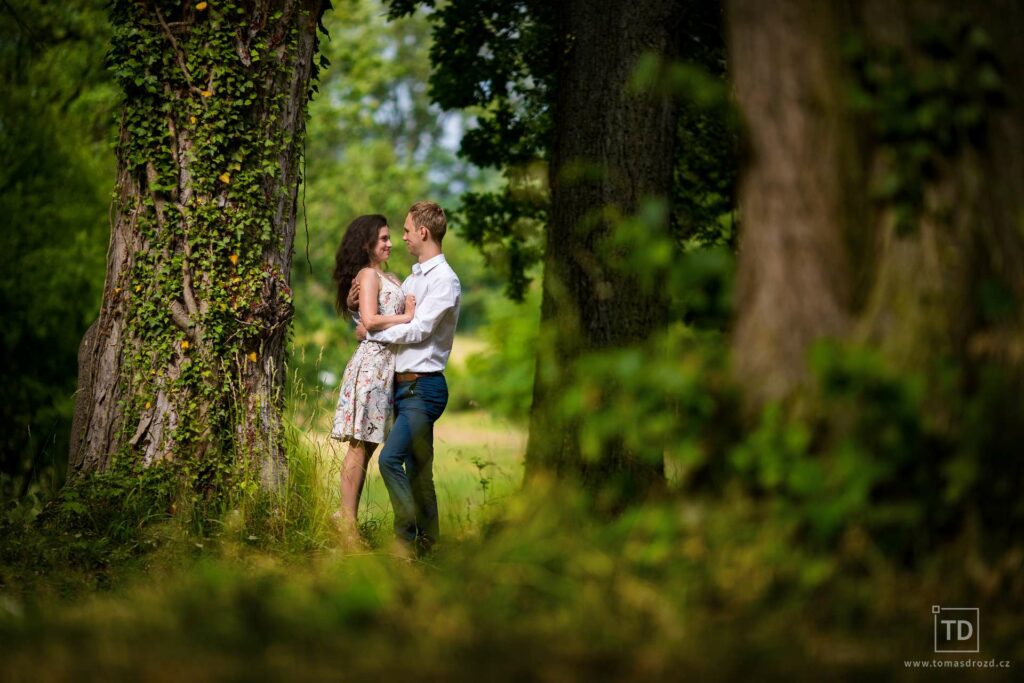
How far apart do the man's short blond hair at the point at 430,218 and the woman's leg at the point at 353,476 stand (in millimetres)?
1471

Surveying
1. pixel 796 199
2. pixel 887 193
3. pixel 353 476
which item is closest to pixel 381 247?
pixel 353 476

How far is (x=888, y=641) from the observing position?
3.43 m

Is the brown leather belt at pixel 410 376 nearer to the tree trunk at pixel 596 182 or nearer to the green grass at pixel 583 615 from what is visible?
the tree trunk at pixel 596 182

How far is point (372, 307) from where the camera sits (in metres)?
6.92

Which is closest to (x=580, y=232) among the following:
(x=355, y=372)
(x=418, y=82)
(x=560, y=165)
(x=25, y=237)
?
(x=560, y=165)

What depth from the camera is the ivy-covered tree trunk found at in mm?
6848

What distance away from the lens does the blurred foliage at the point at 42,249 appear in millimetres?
14570

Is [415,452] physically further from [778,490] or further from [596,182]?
[778,490]

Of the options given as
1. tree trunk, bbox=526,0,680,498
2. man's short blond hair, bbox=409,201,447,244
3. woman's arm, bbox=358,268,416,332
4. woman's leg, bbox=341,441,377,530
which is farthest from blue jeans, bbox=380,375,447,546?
man's short blond hair, bbox=409,201,447,244

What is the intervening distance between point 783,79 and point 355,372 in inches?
151

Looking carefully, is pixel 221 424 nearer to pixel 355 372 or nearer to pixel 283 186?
pixel 355 372

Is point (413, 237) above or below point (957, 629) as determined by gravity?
above

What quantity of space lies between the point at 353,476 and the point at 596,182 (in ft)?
8.33

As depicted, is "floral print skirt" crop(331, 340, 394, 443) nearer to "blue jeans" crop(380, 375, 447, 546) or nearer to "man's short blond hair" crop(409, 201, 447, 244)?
"blue jeans" crop(380, 375, 447, 546)
